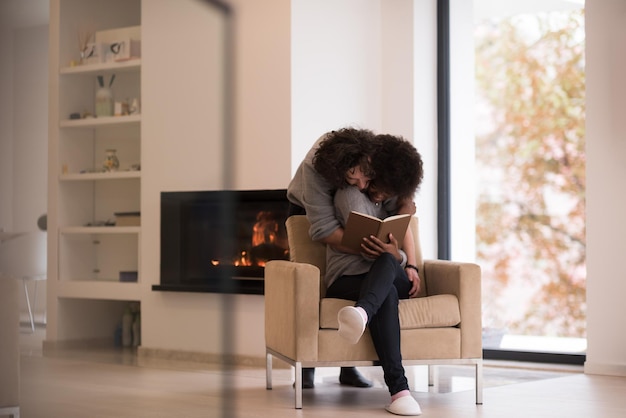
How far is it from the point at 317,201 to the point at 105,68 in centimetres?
152

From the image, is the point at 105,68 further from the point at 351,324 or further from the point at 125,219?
the point at 351,324

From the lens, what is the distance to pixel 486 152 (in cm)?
600

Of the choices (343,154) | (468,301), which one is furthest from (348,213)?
(468,301)

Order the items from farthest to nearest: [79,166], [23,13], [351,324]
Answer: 1. [351,324]
2. [79,166]
3. [23,13]

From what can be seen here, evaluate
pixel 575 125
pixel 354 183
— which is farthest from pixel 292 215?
pixel 575 125

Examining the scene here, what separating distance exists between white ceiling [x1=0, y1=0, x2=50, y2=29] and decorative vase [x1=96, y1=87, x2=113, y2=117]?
0.84 m

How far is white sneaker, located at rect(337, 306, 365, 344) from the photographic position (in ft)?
8.04

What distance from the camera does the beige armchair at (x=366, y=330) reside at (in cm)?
272

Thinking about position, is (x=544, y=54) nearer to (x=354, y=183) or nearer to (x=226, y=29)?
(x=354, y=183)

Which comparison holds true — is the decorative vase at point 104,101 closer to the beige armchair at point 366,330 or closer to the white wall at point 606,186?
the beige armchair at point 366,330

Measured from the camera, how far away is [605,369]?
12.1 ft

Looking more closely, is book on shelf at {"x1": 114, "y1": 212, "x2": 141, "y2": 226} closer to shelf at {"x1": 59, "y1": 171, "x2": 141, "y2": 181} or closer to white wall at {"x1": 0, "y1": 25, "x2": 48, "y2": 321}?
shelf at {"x1": 59, "y1": 171, "x2": 141, "y2": 181}

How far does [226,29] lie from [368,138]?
7.27 feet

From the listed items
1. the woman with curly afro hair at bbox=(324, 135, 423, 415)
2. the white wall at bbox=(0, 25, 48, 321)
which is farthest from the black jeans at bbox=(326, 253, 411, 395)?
the white wall at bbox=(0, 25, 48, 321)
